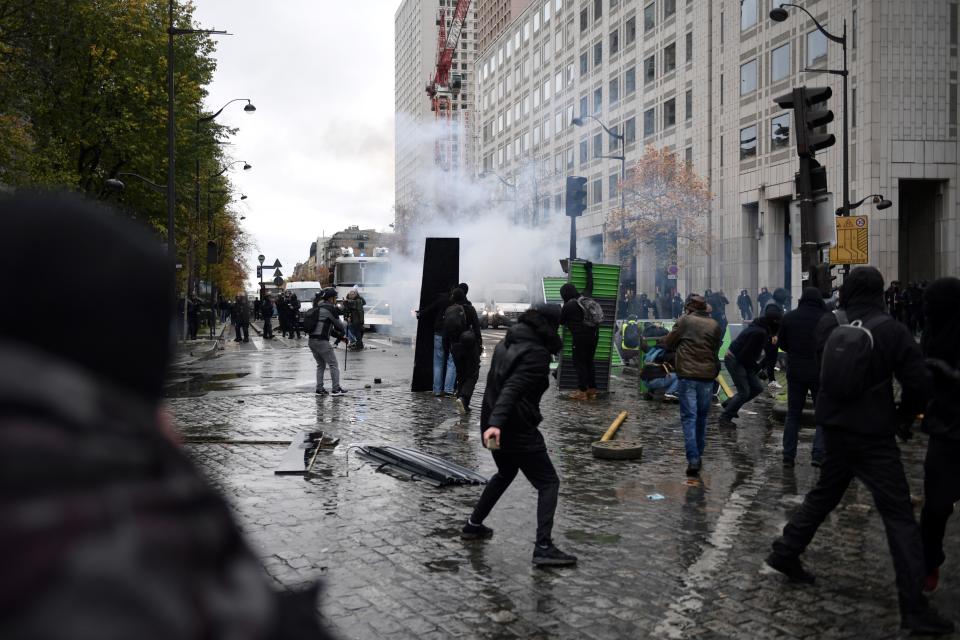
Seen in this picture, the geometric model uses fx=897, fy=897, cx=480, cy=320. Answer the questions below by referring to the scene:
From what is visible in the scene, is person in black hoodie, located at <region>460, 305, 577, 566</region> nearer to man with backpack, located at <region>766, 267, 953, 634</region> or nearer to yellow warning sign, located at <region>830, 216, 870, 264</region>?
man with backpack, located at <region>766, 267, 953, 634</region>

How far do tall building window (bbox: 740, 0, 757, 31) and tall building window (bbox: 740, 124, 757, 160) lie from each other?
5137 millimetres

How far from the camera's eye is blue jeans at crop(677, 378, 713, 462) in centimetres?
859

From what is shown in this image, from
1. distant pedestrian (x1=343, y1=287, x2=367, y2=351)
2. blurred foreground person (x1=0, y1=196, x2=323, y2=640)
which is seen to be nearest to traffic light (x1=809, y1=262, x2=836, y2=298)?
blurred foreground person (x1=0, y1=196, x2=323, y2=640)

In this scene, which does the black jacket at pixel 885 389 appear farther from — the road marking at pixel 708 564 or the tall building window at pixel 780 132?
the tall building window at pixel 780 132

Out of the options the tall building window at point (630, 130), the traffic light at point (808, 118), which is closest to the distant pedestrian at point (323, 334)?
the traffic light at point (808, 118)

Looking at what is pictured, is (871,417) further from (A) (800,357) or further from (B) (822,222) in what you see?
(B) (822,222)

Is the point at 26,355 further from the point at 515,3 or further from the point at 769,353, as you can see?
the point at 515,3

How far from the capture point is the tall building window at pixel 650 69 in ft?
185

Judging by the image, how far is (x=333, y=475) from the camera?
851 cm

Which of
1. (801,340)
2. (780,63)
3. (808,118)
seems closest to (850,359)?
(801,340)

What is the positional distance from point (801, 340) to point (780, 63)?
36967 millimetres

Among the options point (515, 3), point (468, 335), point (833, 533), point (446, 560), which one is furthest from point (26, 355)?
point (515, 3)

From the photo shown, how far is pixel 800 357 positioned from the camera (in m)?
8.93

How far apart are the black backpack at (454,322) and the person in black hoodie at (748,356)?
4.09 m
